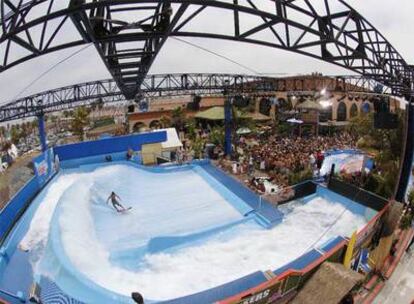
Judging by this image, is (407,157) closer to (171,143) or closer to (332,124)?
(171,143)

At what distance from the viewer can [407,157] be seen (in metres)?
10.3

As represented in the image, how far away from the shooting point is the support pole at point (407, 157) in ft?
32.5

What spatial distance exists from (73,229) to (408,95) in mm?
11745

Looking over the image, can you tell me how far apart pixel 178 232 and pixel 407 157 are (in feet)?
27.5

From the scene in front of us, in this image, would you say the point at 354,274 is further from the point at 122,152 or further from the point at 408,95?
the point at 122,152

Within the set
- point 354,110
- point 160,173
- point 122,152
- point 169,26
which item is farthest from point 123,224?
point 354,110

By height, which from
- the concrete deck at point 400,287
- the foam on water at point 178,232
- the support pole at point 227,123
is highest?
the support pole at point 227,123

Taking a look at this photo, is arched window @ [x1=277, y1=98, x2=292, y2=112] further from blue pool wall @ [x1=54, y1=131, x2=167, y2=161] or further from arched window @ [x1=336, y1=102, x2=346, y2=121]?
blue pool wall @ [x1=54, y1=131, x2=167, y2=161]

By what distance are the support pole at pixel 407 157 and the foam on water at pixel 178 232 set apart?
1599mm

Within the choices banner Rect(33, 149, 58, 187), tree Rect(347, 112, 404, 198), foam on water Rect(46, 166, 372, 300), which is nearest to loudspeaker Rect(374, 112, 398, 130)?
tree Rect(347, 112, 404, 198)

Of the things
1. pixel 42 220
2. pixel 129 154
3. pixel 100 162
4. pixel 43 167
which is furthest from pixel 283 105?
pixel 42 220

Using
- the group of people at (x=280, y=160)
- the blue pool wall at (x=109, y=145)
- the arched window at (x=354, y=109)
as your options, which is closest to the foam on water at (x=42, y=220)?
the blue pool wall at (x=109, y=145)

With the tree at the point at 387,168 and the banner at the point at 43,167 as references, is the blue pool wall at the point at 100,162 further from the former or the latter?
the tree at the point at 387,168

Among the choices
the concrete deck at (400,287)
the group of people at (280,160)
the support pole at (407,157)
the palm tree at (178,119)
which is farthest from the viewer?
the palm tree at (178,119)
